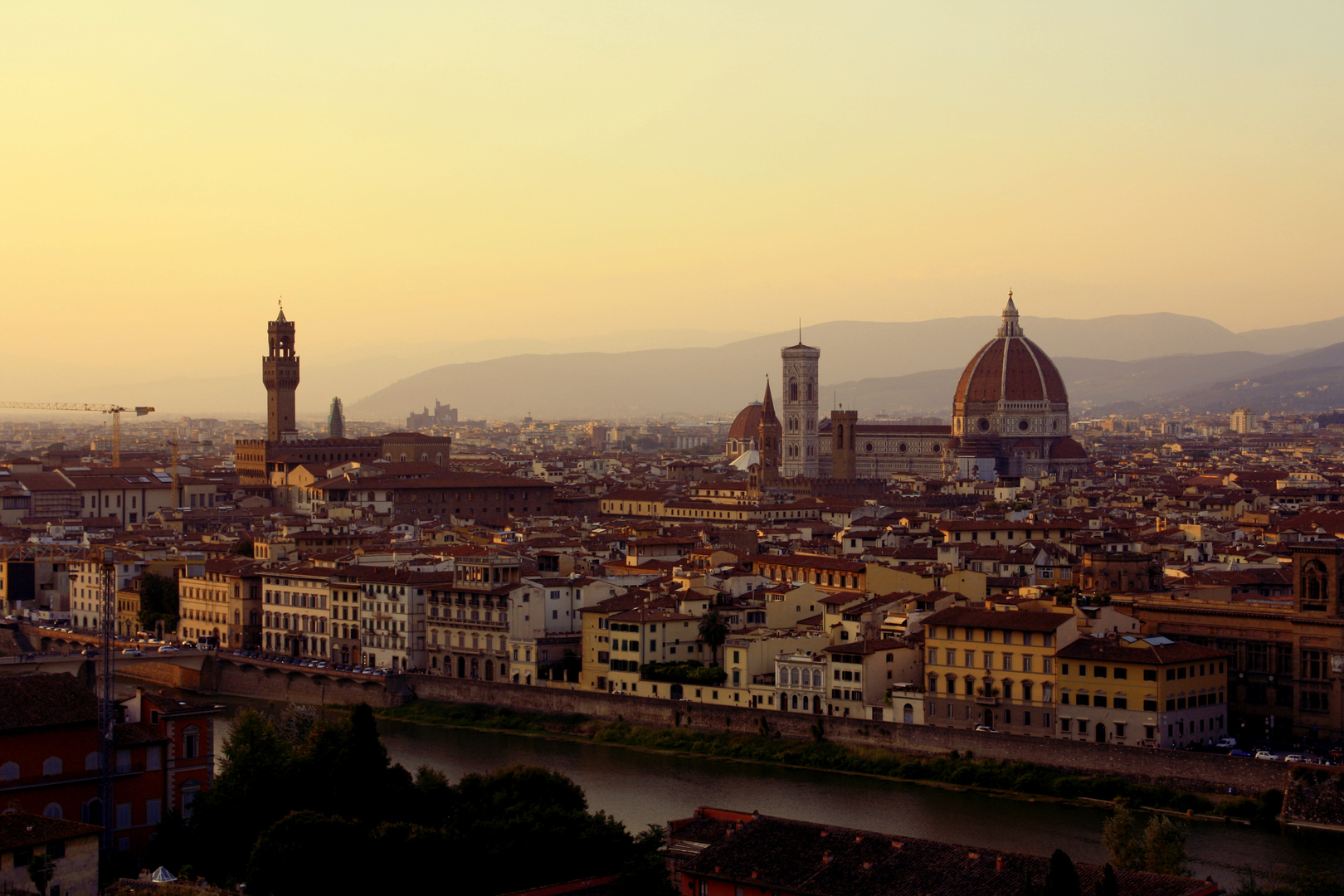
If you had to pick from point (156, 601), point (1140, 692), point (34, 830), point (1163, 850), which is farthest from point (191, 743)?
point (156, 601)

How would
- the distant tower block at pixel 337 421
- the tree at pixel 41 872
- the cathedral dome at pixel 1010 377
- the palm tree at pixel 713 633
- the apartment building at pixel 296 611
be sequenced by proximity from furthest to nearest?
the distant tower block at pixel 337 421, the cathedral dome at pixel 1010 377, the apartment building at pixel 296 611, the palm tree at pixel 713 633, the tree at pixel 41 872

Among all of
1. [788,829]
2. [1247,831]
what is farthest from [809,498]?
[788,829]

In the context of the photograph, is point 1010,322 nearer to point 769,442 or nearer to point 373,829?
point 769,442

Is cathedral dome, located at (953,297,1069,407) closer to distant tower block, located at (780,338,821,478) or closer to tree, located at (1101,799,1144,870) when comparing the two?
distant tower block, located at (780,338,821,478)

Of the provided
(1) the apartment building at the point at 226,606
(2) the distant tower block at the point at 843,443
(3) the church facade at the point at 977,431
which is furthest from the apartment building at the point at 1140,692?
(3) the church facade at the point at 977,431

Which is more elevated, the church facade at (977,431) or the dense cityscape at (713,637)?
the church facade at (977,431)

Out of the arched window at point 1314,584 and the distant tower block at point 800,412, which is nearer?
the arched window at point 1314,584

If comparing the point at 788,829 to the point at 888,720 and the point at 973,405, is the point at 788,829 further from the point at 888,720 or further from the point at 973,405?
the point at 973,405

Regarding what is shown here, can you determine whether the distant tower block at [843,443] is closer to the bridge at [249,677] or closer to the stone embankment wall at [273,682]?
the bridge at [249,677]

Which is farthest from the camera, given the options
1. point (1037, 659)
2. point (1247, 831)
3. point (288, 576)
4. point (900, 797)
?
point (288, 576)
